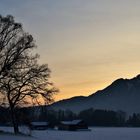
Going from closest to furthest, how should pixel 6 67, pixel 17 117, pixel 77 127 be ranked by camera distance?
pixel 6 67, pixel 17 117, pixel 77 127

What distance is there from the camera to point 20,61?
186 feet

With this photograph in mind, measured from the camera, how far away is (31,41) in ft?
189

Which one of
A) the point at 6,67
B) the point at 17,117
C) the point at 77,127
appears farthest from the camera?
the point at 77,127

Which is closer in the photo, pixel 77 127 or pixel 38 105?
pixel 38 105

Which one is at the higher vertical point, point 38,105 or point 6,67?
point 6,67

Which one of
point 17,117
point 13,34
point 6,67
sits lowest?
point 17,117

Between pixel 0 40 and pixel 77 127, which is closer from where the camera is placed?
pixel 0 40

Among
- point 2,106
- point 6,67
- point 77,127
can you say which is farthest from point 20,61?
point 77,127

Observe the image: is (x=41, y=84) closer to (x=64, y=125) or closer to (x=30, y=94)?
(x=30, y=94)

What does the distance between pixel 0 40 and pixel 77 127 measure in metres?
123

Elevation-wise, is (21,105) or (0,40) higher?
(0,40)

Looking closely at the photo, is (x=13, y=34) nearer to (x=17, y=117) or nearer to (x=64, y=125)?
(x=17, y=117)

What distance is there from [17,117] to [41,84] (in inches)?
206

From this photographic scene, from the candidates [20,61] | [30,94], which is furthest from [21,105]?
[20,61]
